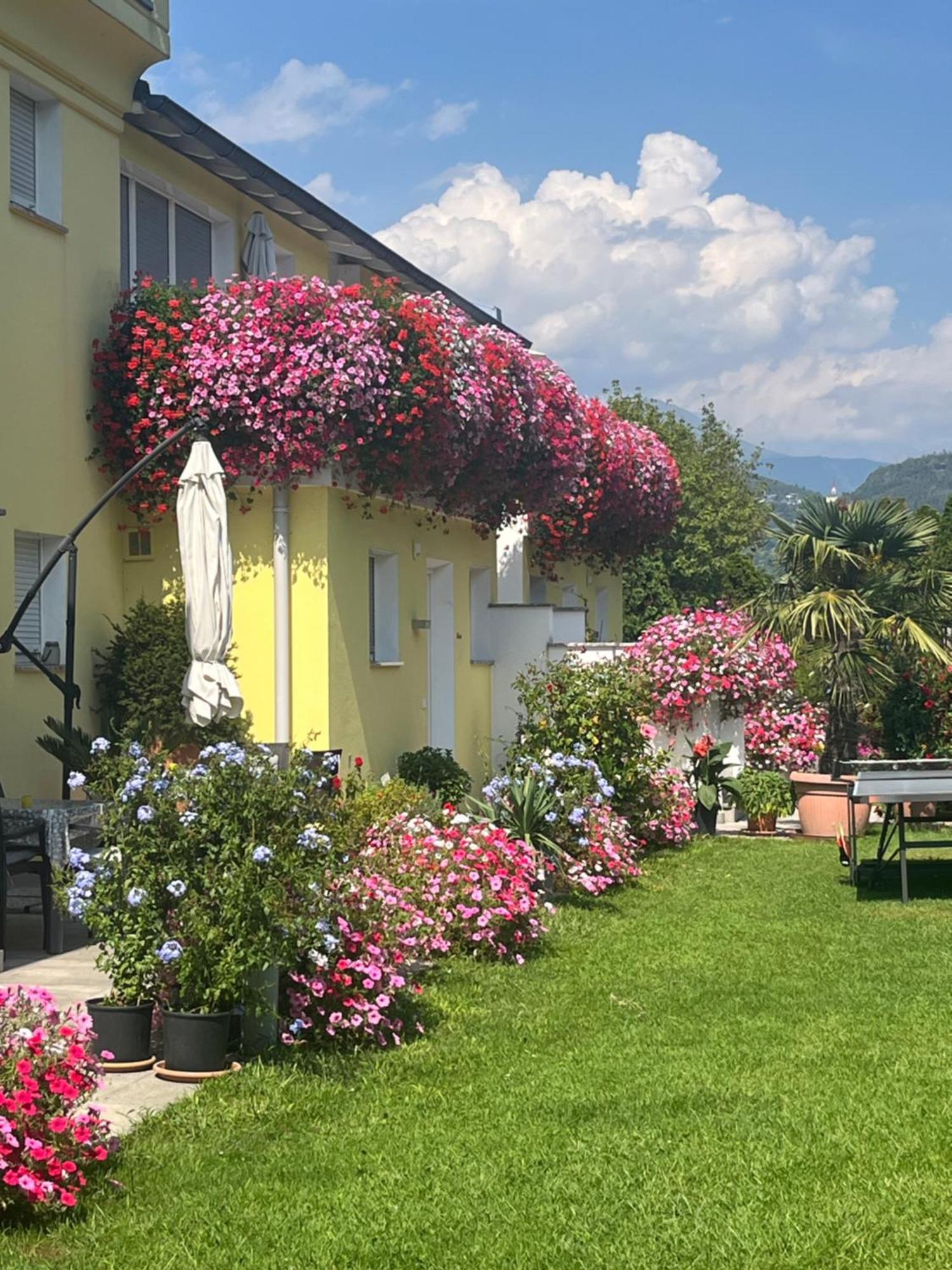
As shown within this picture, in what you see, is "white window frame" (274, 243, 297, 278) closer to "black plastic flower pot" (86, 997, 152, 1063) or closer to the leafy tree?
"black plastic flower pot" (86, 997, 152, 1063)

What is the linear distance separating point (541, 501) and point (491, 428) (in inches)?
85.6

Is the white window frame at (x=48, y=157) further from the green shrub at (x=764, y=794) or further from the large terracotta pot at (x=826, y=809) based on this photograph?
the large terracotta pot at (x=826, y=809)

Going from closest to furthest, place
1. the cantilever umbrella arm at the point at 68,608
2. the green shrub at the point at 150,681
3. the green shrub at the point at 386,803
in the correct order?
1. the cantilever umbrella arm at the point at 68,608
2. the green shrub at the point at 386,803
3. the green shrub at the point at 150,681

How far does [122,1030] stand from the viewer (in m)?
6.94

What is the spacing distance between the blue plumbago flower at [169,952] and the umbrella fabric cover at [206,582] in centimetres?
554

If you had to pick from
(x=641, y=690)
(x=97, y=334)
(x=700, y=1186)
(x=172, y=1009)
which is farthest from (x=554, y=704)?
(x=700, y=1186)

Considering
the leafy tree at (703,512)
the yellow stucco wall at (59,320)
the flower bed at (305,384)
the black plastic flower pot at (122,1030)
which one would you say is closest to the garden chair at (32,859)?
the black plastic flower pot at (122,1030)

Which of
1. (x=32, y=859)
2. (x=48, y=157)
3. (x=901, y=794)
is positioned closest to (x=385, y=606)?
(x=48, y=157)

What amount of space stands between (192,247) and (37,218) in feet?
11.3

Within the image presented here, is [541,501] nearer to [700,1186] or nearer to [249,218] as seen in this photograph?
[249,218]

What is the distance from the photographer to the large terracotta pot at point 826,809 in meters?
17.0

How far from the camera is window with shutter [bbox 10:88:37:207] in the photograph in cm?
1234

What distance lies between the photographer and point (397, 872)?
9820 mm

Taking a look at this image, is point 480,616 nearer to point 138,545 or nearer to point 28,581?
point 138,545
